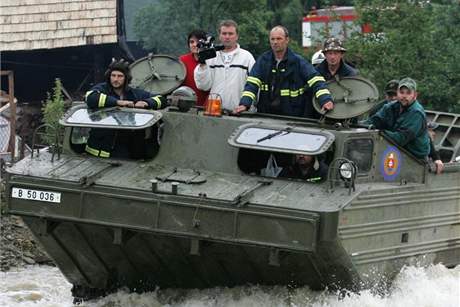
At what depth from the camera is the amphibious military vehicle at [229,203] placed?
A: 11.2 meters

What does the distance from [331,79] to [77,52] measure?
1167 cm

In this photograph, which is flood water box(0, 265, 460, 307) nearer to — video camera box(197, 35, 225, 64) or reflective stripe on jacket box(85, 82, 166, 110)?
reflective stripe on jacket box(85, 82, 166, 110)

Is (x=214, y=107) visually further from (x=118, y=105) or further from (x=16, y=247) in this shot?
(x=16, y=247)

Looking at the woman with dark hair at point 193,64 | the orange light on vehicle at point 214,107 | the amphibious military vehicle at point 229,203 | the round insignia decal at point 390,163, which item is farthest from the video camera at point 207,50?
the round insignia decal at point 390,163

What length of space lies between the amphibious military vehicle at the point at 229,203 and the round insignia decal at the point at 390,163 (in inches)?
0.4

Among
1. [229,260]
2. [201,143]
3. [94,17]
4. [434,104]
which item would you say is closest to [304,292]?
[229,260]

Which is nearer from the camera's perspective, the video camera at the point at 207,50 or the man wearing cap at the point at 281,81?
the man wearing cap at the point at 281,81

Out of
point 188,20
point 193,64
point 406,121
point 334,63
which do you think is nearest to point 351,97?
point 406,121

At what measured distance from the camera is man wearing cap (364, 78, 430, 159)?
12.9 m

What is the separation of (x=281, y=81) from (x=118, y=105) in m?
1.53

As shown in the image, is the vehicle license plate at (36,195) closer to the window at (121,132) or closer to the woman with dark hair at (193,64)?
the window at (121,132)

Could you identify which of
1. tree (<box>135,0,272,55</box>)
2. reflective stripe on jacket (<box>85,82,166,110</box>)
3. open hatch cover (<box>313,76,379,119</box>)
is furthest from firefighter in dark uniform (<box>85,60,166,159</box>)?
tree (<box>135,0,272,55</box>)

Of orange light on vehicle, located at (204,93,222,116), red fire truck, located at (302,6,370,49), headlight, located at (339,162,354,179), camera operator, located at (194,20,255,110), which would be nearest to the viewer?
headlight, located at (339,162,354,179)

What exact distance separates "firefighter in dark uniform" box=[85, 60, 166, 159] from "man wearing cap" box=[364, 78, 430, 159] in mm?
2131
